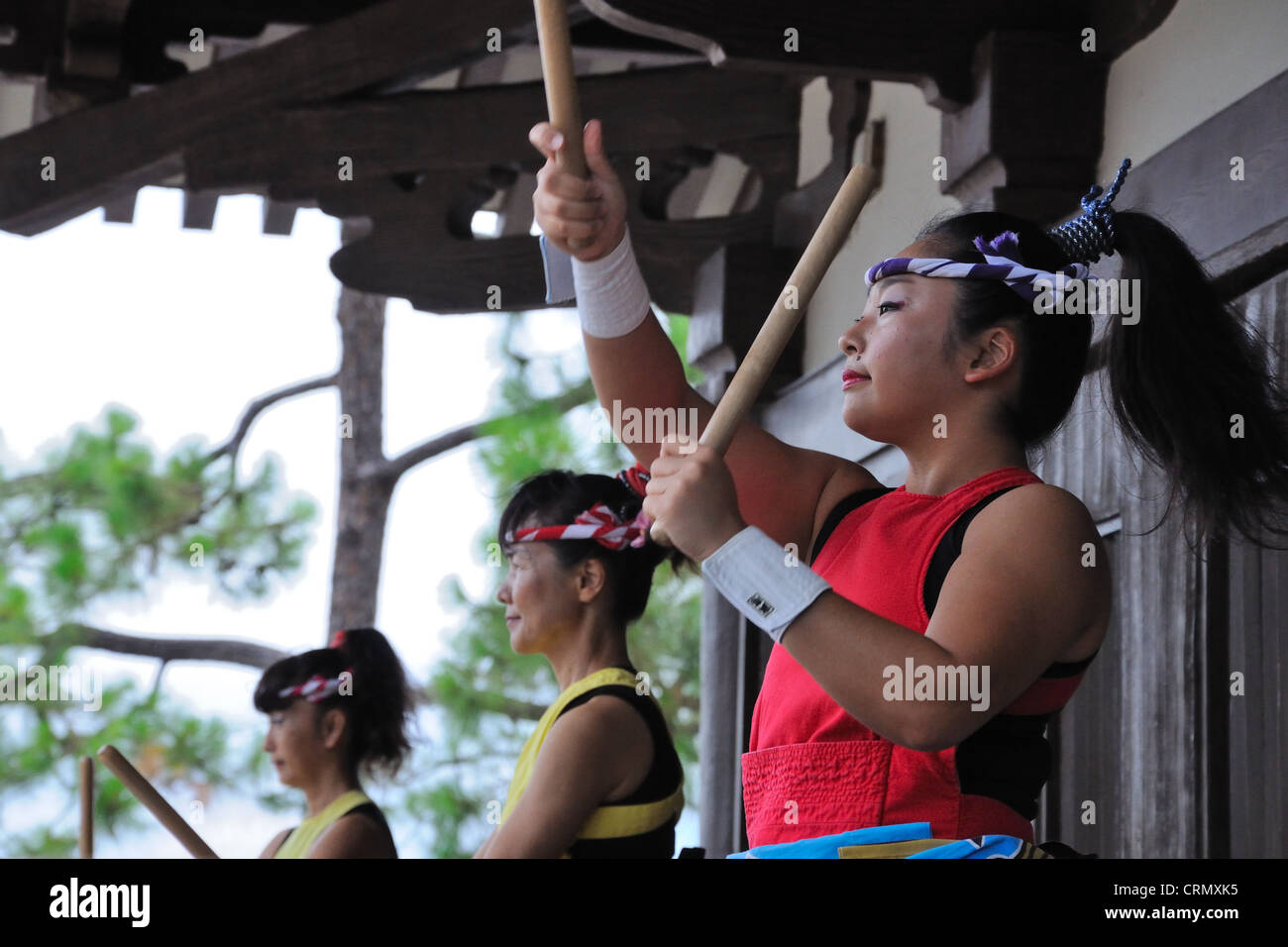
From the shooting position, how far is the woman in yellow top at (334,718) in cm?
319

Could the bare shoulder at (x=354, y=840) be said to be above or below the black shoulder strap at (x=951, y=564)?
below

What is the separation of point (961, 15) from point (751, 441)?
97 centimetres

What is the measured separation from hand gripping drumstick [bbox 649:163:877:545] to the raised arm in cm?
23

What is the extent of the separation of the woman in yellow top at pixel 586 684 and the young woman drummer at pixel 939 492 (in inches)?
20.1

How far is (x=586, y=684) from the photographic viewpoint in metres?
2.21

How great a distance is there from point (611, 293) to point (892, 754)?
19.6 inches

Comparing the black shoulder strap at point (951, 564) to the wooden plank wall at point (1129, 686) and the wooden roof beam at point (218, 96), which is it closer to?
the wooden plank wall at point (1129, 686)

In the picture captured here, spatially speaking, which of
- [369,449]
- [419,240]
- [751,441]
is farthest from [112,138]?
[369,449]

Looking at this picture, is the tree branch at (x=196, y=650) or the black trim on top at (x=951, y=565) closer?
the black trim on top at (x=951, y=565)

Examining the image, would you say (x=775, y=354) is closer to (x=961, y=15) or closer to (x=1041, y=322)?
(x=1041, y=322)

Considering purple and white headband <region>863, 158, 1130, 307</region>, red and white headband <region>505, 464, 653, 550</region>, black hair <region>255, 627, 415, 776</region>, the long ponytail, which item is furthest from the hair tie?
black hair <region>255, 627, 415, 776</region>

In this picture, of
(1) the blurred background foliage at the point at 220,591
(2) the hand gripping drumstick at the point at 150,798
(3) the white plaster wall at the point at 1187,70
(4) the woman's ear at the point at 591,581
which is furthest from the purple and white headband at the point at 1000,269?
(1) the blurred background foliage at the point at 220,591
